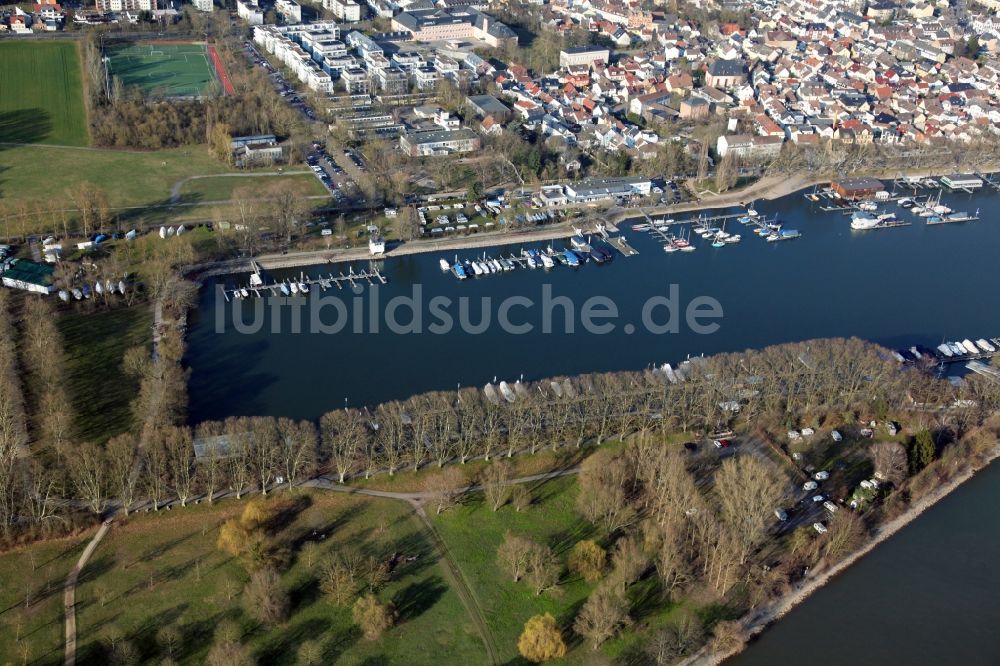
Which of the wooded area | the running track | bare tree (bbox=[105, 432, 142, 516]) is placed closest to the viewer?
bare tree (bbox=[105, 432, 142, 516])

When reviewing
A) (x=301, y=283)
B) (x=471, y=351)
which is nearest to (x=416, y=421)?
(x=471, y=351)

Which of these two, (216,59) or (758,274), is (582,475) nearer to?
(758,274)

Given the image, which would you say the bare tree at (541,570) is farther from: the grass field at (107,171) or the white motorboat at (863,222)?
the white motorboat at (863,222)

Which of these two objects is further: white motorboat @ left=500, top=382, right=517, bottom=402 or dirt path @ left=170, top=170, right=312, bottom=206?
dirt path @ left=170, top=170, right=312, bottom=206

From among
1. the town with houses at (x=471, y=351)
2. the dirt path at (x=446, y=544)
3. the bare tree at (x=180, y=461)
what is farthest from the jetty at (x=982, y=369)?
the bare tree at (x=180, y=461)

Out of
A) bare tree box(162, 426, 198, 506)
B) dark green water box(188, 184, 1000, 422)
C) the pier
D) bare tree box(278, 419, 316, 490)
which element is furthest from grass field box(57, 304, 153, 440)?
bare tree box(278, 419, 316, 490)

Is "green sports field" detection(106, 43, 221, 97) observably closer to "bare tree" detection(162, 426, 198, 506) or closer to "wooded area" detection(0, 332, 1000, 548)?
"wooded area" detection(0, 332, 1000, 548)
